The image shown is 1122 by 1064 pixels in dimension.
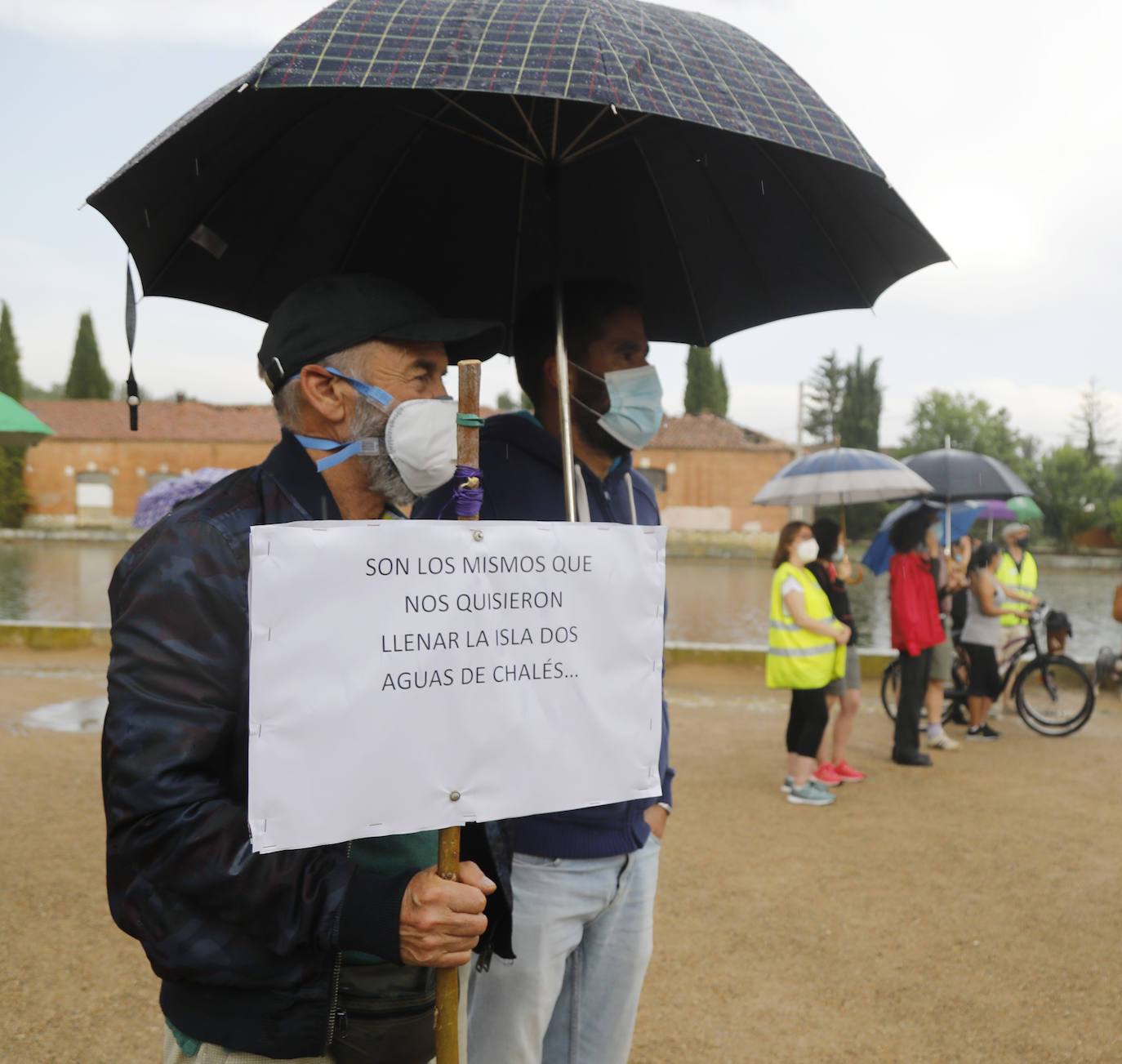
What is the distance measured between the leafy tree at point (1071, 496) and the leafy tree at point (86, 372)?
50585 mm

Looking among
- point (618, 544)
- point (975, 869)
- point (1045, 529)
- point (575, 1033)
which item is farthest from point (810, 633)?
point (1045, 529)

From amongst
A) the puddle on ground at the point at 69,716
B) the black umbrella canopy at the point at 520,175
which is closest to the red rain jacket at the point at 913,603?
the black umbrella canopy at the point at 520,175

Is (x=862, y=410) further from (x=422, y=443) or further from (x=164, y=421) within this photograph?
(x=422, y=443)

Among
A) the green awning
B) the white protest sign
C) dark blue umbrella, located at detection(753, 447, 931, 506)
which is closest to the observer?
the white protest sign

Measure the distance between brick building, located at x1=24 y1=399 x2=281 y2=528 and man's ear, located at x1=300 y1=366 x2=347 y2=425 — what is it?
4398cm

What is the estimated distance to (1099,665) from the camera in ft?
35.3

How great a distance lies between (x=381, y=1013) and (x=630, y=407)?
1447 millimetres

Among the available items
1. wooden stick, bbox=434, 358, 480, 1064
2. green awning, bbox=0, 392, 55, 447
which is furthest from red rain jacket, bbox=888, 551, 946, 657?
wooden stick, bbox=434, 358, 480, 1064

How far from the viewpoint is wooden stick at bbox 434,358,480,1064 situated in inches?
59.5

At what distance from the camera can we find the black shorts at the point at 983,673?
876 cm

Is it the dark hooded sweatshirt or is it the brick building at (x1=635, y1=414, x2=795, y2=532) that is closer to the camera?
the dark hooded sweatshirt

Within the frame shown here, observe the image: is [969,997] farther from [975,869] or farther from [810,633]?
[810,633]

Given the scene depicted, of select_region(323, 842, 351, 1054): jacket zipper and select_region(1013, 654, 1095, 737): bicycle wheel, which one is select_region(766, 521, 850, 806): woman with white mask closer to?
select_region(1013, 654, 1095, 737): bicycle wheel

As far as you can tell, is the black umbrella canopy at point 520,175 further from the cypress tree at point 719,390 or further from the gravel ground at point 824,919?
the cypress tree at point 719,390
